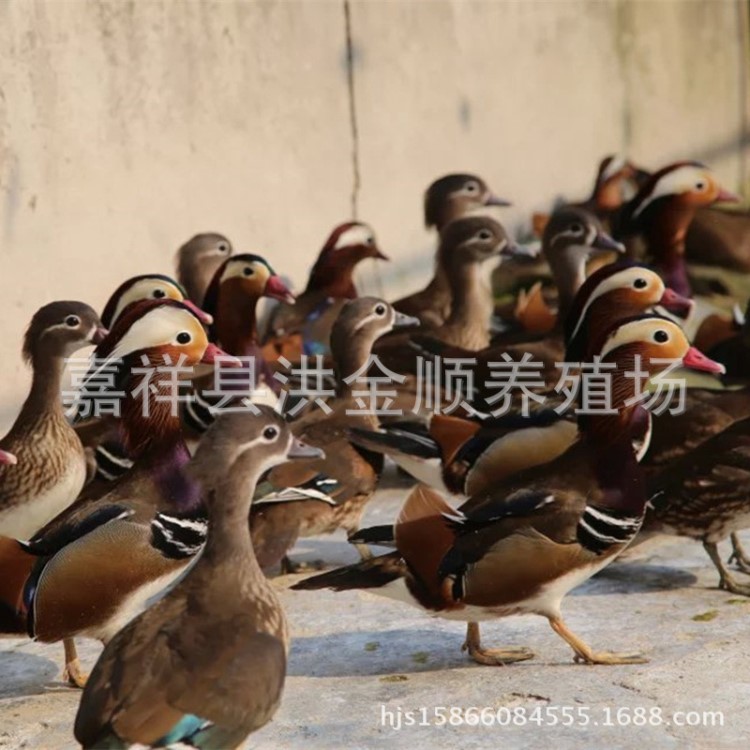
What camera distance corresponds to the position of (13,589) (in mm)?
4797

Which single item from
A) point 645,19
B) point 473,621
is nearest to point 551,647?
point 473,621

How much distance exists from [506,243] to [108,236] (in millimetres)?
1907

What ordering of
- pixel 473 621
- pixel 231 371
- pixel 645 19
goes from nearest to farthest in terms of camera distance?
pixel 473 621, pixel 231 371, pixel 645 19

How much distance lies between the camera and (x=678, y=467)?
18.6 ft

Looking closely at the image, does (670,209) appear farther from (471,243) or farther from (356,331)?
(356,331)

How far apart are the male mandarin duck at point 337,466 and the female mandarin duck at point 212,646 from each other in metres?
1.24

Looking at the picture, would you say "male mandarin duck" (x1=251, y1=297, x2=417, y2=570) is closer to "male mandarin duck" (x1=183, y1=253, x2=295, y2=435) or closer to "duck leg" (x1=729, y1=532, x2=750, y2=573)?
"male mandarin duck" (x1=183, y1=253, x2=295, y2=435)

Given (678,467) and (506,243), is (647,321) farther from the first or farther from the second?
(506,243)

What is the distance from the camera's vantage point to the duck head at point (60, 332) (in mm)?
5871

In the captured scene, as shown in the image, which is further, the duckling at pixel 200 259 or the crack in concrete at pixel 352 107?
the crack in concrete at pixel 352 107

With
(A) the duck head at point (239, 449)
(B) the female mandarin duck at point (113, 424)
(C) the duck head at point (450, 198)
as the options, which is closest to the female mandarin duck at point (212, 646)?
(A) the duck head at point (239, 449)

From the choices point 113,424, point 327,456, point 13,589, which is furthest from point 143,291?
point 13,589

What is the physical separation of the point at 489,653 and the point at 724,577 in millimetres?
988

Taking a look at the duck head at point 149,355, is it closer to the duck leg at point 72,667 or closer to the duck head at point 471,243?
the duck leg at point 72,667
